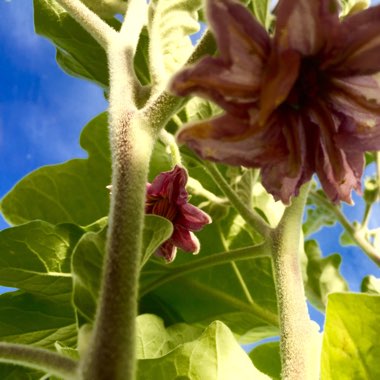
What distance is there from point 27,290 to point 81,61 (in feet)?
1.08

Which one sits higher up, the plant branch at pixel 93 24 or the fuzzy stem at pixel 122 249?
the plant branch at pixel 93 24

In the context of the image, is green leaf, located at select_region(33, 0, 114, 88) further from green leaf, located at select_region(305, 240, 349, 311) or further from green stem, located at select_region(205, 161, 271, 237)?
green leaf, located at select_region(305, 240, 349, 311)

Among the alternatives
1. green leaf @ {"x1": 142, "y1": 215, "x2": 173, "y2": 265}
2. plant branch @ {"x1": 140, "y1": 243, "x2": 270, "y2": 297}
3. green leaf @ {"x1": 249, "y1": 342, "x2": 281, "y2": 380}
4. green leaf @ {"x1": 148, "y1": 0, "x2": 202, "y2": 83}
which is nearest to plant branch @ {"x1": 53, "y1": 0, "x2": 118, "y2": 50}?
green leaf @ {"x1": 148, "y1": 0, "x2": 202, "y2": 83}

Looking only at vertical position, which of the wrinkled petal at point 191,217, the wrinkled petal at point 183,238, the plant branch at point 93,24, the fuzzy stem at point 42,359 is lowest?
the fuzzy stem at point 42,359

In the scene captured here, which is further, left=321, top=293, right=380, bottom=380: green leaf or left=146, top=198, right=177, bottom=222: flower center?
left=146, top=198, right=177, bottom=222: flower center

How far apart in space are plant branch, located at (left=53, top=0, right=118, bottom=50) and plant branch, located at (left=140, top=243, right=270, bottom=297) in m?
0.28

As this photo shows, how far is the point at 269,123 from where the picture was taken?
411 millimetres

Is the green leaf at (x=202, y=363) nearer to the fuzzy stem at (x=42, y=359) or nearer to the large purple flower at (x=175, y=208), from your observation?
the large purple flower at (x=175, y=208)

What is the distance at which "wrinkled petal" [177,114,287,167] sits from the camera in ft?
Answer: 1.26

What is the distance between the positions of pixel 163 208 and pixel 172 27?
20 centimetres

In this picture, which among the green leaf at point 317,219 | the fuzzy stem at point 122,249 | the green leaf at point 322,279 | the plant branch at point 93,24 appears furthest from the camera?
the green leaf at point 317,219

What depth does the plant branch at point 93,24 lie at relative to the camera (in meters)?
0.57

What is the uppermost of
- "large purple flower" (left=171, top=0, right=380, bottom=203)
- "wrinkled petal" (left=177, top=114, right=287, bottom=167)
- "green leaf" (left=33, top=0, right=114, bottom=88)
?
"green leaf" (left=33, top=0, right=114, bottom=88)

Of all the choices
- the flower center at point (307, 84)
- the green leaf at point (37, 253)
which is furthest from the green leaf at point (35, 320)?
the flower center at point (307, 84)
